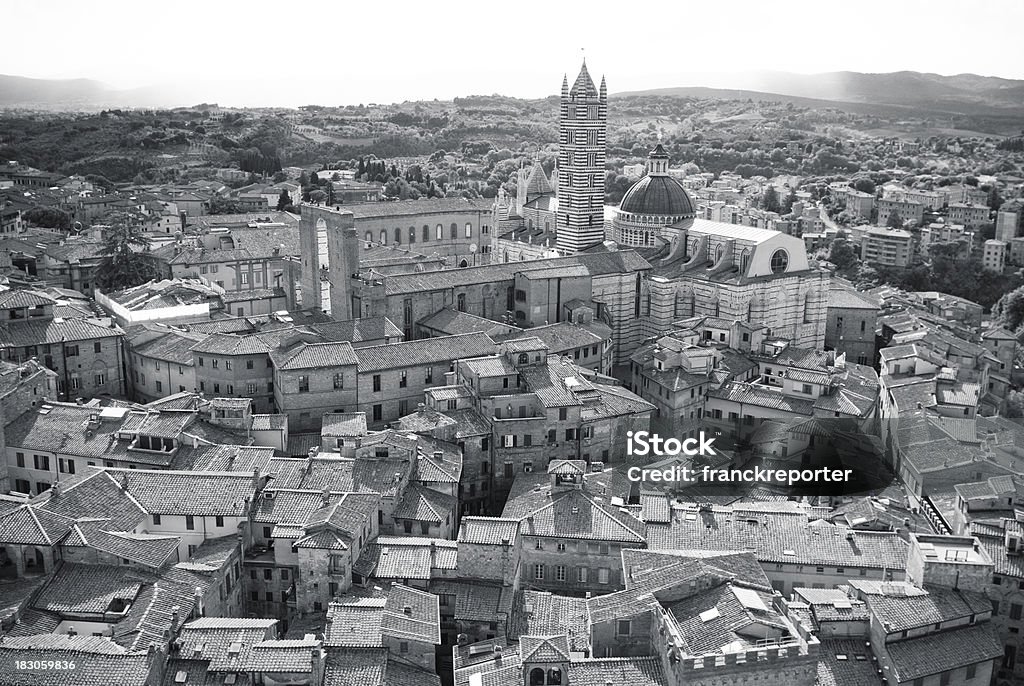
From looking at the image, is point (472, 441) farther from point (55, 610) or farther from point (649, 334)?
point (649, 334)

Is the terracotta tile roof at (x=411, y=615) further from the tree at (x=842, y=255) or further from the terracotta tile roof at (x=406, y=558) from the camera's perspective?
the tree at (x=842, y=255)

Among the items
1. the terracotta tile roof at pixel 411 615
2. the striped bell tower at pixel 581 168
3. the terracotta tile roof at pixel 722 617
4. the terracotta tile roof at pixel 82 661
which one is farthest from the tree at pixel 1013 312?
the terracotta tile roof at pixel 82 661

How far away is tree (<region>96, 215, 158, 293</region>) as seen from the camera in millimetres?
57219

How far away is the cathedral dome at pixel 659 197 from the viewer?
197ft

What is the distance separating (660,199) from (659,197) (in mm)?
146

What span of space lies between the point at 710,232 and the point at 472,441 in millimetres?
25172

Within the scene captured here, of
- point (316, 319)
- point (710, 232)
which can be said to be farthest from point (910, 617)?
point (710, 232)

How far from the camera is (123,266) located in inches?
2270

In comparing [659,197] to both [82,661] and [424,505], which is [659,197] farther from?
[82,661]

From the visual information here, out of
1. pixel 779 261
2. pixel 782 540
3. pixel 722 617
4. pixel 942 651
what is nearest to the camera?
pixel 722 617

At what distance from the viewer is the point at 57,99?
152625mm

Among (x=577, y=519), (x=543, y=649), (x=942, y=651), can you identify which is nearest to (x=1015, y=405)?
(x=942, y=651)

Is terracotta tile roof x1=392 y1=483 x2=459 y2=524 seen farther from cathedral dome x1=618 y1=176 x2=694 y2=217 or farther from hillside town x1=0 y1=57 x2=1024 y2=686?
cathedral dome x1=618 y1=176 x2=694 y2=217

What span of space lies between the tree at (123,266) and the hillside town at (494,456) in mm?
184
